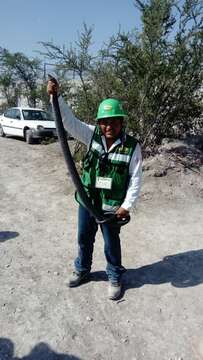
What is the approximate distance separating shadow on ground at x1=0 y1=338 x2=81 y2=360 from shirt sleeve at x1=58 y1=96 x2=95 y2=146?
1760mm

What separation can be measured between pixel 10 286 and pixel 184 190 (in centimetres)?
376

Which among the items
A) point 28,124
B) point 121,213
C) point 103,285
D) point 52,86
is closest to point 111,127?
point 52,86

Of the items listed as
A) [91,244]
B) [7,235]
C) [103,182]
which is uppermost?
[103,182]

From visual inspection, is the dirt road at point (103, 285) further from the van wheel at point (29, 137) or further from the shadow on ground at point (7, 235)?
the van wheel at point (29, 137)

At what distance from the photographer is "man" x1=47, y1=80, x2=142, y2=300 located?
3.03 m

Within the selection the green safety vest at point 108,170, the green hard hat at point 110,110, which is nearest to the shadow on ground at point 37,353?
the green safety vest at point 108,170

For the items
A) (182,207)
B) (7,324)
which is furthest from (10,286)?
(182,207)

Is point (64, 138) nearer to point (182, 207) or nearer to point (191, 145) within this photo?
point (182, 207)

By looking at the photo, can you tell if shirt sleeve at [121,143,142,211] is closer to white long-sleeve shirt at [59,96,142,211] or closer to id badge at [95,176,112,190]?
white long-sleeve shirt at [59,96,142,211]

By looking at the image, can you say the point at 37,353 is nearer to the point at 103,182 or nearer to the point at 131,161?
the point at 103,182

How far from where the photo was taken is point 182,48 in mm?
6934

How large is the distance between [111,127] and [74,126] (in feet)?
1.13

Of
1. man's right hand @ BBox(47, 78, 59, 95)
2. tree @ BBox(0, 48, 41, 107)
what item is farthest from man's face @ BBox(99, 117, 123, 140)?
tree @ BBox(0, 48, 41, 107)

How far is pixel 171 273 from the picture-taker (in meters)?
3.93
